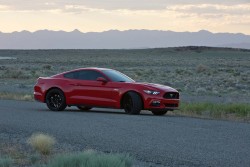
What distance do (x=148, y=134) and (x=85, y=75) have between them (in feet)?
21.3

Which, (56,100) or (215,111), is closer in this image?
(56,100)

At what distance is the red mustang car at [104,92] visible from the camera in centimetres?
1941

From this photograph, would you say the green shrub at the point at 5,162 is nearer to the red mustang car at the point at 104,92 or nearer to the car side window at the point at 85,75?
the red mustang car at the point at 104,92

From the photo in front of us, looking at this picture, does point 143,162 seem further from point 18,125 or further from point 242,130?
point 18,125

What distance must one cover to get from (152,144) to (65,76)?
27.4ft

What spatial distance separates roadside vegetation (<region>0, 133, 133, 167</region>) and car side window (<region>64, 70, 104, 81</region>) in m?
7.41

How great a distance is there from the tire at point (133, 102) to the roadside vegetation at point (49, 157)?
6502mm

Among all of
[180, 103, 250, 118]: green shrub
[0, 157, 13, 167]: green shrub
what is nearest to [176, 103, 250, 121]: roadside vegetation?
[180, 103, 250, 118]: green shrub

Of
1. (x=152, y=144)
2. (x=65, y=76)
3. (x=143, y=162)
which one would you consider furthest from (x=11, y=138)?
(x=65, y=76)

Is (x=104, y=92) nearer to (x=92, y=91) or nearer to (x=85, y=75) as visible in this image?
(x=92, y=91)

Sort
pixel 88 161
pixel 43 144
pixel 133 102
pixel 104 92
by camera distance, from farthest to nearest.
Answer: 1. pixel 104 92
2. pixel 133 102
3. pixel 43 144
4. pixel 88 161

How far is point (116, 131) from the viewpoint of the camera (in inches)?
593

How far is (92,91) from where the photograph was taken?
20266 millimetres

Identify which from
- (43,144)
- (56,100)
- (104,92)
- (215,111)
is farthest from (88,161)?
(215,111)
